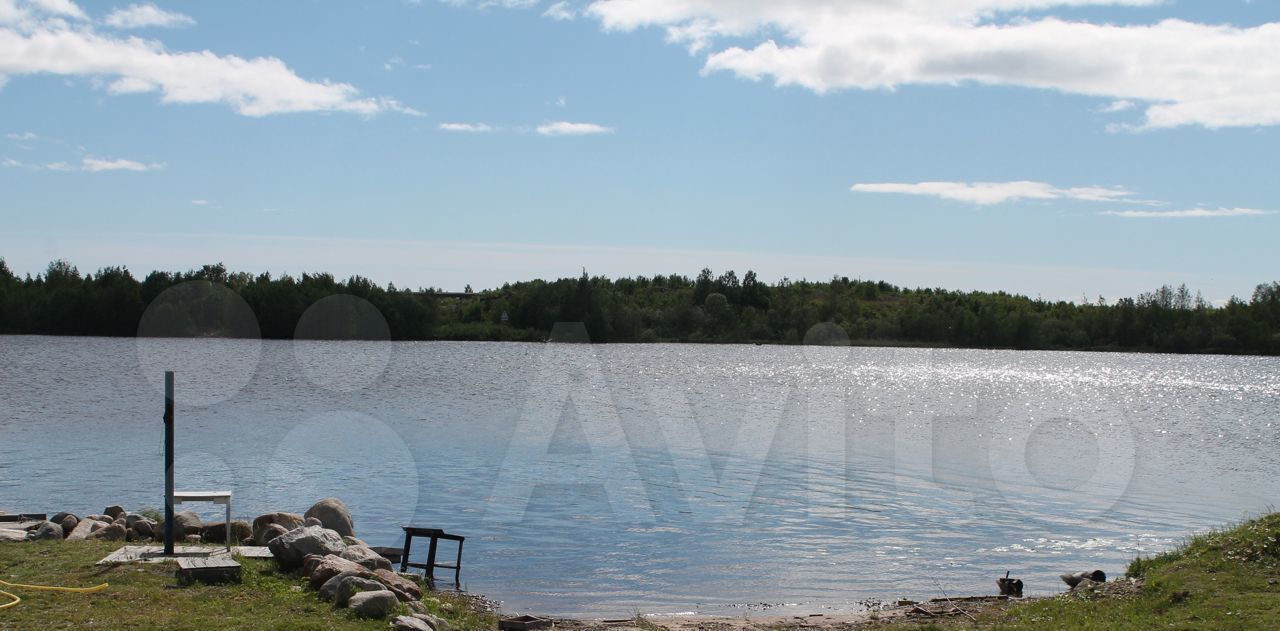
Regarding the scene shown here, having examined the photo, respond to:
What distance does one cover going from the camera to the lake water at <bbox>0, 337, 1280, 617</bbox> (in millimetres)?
20609

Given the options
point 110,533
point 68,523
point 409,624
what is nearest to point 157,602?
point 409,624

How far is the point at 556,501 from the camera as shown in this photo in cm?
2734

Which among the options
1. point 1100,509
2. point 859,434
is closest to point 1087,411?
point 859,434

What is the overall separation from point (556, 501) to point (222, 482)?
9.02 meters

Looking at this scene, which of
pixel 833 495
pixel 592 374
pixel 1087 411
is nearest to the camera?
pixel 833 495

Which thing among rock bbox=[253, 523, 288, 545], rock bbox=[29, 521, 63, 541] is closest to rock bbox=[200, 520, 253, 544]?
rock bbox=[253, 523, 288, 545]

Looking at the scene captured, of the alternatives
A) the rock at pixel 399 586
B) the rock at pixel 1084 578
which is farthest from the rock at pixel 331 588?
the rock at pixel 1084 578

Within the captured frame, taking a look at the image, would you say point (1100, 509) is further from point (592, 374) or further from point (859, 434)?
point (592, 374)

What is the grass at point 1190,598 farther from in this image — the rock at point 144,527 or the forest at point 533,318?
the forest at point 533,318

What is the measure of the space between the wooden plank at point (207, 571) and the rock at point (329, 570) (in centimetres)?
90

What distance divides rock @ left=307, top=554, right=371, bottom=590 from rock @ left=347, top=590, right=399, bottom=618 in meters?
0.73

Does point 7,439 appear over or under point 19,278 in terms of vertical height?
under

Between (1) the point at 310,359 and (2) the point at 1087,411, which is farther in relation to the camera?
(1) the point at 310,359

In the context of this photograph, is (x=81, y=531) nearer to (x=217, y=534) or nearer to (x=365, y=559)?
(x=217, y=534)
